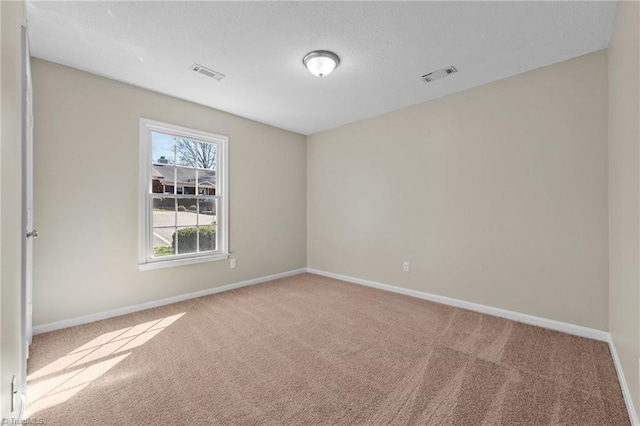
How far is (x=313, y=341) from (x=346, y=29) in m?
2.57

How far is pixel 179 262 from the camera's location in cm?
342

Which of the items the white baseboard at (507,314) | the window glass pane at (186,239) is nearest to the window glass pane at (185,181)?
the window glass pane at (186,239)

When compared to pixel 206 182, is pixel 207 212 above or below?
below

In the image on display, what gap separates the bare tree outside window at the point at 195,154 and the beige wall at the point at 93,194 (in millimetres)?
227

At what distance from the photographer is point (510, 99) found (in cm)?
287

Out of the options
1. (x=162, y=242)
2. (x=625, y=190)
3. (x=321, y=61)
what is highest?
(x=321, y=61)

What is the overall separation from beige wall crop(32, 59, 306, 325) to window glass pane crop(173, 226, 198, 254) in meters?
0.24

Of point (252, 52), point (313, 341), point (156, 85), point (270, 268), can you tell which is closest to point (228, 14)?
point (252, 52)

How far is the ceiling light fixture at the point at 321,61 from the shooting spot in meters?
2.42

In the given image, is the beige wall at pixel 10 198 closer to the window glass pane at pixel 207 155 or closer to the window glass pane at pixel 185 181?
the window glass pane at pixel 185 181

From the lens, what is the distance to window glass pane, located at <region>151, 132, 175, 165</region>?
3292mm

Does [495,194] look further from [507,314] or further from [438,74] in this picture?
[438,74]

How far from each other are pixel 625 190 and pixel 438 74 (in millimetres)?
1825

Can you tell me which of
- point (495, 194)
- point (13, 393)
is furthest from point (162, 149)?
point (495, 194)
